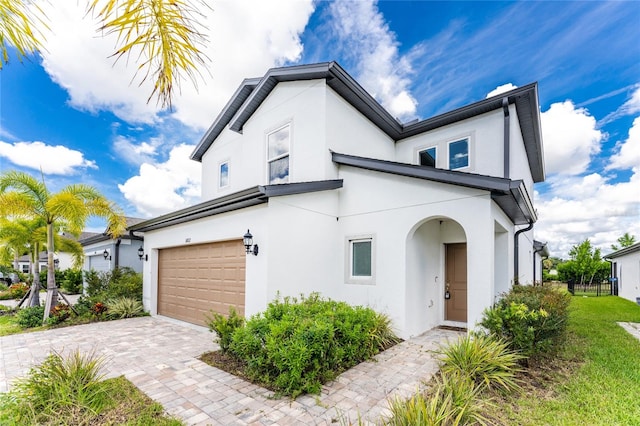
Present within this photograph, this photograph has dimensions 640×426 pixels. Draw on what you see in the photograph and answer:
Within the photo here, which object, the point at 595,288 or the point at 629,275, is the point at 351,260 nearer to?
the point at 629,275

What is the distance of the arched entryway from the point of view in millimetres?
7648

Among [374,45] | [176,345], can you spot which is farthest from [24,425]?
[374,45]

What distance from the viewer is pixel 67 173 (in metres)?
10.9

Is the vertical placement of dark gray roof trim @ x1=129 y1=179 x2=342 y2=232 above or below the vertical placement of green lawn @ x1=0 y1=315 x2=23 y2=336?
above

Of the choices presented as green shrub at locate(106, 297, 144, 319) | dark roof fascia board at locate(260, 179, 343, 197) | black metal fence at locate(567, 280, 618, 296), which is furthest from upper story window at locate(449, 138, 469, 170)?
black metal fence at locate(567, 280, 618, 296)

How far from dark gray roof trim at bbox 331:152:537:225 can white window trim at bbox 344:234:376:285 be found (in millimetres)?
1754

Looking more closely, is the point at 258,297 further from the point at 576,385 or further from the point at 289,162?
the point at 576,385

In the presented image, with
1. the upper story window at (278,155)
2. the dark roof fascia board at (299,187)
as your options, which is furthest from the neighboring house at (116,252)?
the dark roof fascia board at (299,187)

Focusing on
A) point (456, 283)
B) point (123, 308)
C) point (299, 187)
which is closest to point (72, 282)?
point (123, 308)

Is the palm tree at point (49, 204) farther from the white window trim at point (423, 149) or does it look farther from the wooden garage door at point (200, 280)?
the white window trim at point (423, 149)

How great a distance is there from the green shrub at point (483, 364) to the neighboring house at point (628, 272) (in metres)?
16.7

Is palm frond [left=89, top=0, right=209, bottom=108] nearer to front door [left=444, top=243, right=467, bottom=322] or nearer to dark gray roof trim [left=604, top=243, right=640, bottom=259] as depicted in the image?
front door [left=444, top=243, right=467, bottom=322]

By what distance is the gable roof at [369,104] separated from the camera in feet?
28.0

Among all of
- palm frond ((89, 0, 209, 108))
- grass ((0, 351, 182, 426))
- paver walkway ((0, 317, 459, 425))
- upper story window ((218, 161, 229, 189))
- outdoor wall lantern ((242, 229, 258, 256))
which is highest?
upper story window ((218, 161, 229, 189))
